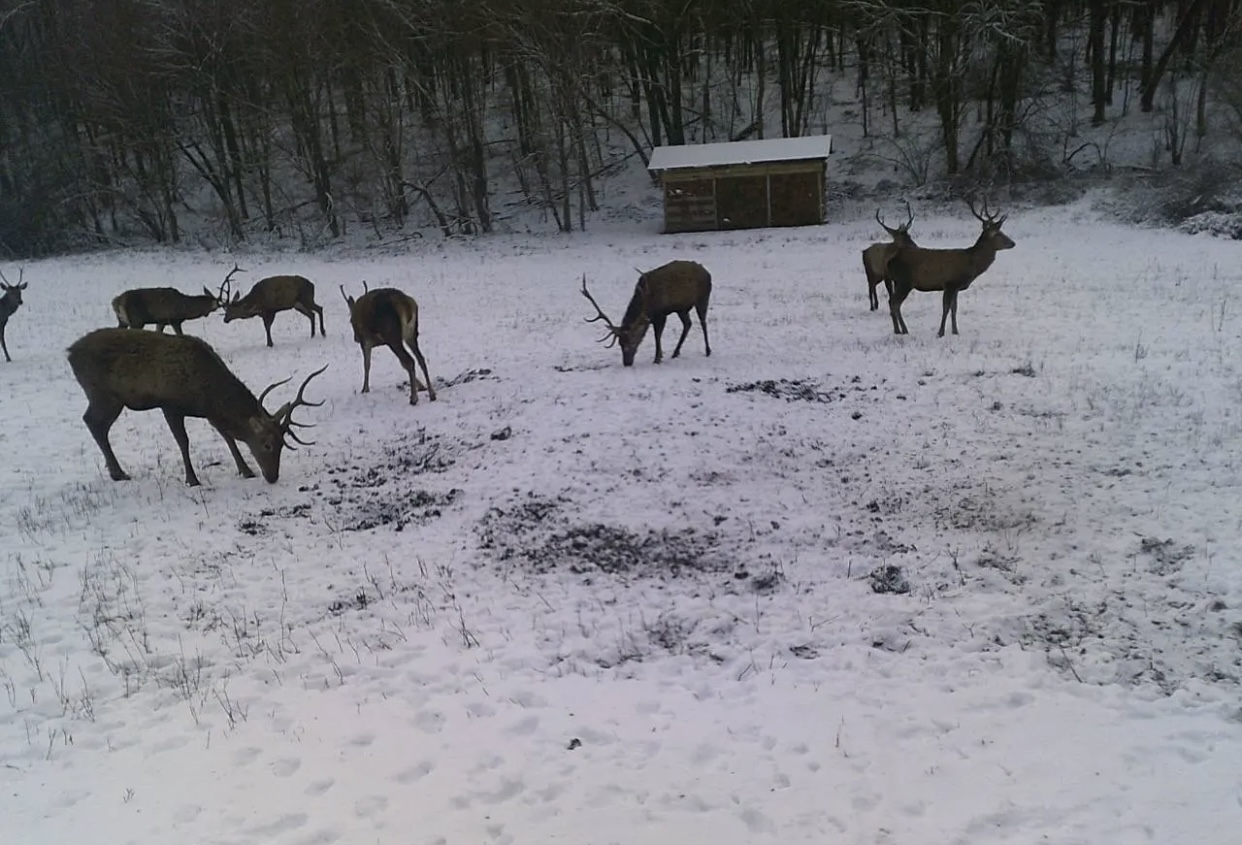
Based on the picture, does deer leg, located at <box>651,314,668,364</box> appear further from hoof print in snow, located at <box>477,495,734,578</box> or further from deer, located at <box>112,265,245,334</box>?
deer, located at <box>112,265,245,334</box>

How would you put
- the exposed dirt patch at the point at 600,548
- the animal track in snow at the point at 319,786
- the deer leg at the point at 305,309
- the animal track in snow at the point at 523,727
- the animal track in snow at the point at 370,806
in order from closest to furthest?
1. the animal track in snow at the point at 370,806
2. the animal track in snow at the point at 319,786
3. the animal track in snow at the point at 523,727
4. the exposed dirt patch at the point at 600,548
5. the deer leg at the point at 305,309

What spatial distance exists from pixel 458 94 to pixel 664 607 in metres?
35.6

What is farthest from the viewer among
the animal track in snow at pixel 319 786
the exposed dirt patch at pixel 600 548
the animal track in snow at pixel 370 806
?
the exposed dirt patch at pixel 600 548

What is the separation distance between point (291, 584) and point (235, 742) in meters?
2.25

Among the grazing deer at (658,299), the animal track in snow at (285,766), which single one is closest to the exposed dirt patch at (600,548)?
the animal track in snow at (285,766)

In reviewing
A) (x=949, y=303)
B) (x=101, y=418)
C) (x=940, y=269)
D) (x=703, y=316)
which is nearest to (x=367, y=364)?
(x=101, y=418)

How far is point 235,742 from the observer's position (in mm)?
5055

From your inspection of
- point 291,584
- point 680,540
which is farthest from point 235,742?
point 680,540

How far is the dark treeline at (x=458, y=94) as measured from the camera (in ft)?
110

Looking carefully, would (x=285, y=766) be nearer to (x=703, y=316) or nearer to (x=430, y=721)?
(x=430, y=721)

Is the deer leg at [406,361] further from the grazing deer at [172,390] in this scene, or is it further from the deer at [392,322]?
the grazing deer at [172,390]

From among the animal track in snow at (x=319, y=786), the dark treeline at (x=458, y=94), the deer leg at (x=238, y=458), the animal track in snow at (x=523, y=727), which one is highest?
the dark treeline at (x=458, y=94)

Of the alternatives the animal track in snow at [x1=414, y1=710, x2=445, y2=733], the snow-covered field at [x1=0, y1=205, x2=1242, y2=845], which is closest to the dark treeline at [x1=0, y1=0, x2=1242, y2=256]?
the snow-covered field at [x1=0, y1=205, x2=1242, y2=845]

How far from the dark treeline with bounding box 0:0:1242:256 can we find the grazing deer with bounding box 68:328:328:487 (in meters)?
24.2
